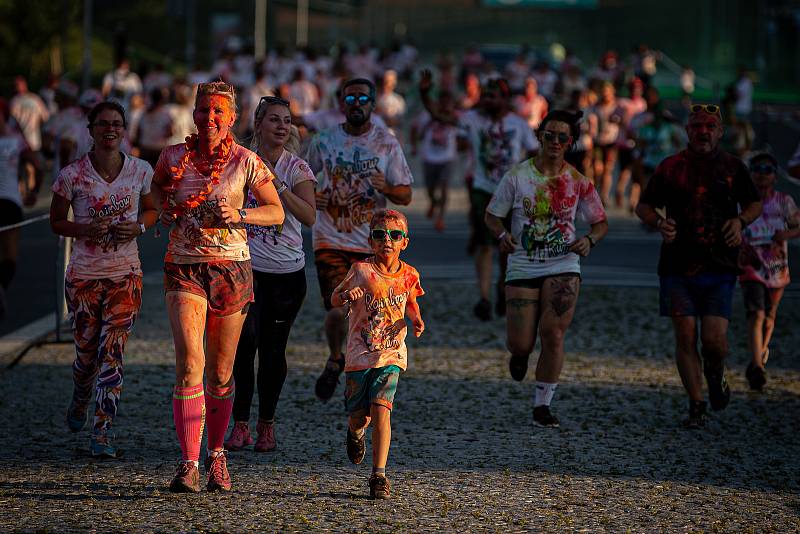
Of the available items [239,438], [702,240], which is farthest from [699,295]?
[239,438]

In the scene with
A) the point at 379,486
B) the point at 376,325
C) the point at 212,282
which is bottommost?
the point at 379,486

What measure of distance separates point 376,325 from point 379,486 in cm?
76

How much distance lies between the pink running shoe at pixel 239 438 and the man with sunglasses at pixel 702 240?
2660mm

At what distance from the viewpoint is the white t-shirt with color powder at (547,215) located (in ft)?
29.3

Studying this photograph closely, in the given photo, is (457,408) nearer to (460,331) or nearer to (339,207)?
(339,207)

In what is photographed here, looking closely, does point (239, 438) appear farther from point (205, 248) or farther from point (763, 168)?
point (763, 168)

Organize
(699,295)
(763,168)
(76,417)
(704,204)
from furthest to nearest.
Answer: (763,168), (699,295), (704,204), (76,417)

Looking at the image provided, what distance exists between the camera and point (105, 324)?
8125mm

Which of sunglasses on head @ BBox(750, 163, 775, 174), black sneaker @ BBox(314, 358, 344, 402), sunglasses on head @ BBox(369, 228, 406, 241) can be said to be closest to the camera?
sunglasses on head @ BBox(369, 228, 406, 241)

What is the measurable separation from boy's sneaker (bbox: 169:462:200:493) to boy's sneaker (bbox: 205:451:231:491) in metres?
0.07

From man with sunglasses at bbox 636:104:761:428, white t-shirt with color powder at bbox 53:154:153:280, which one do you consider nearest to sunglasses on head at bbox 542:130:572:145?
man with sunglasses at bbox 636:104:761:428

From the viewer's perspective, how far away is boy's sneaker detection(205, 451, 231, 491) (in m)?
7.11

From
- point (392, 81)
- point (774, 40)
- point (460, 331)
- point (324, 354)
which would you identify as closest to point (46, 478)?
point (324, 354)

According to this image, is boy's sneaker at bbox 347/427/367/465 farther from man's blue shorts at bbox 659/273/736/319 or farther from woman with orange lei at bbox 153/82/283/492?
→ man's blue shorts at bbox 659/273/736/319
